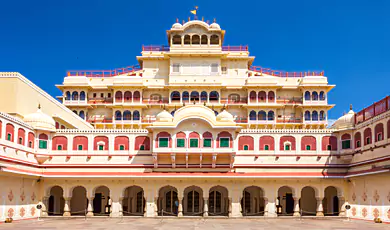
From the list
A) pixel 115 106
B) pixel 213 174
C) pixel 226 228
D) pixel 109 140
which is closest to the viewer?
pixel 226 228

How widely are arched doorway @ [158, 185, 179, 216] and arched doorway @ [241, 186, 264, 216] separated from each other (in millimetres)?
7334

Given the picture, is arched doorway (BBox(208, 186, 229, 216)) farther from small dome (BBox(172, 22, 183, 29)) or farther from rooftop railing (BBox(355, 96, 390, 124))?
small dome (BBox(172, 22, 183, 29))

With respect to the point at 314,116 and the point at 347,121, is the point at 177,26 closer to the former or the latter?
the point at 314,116

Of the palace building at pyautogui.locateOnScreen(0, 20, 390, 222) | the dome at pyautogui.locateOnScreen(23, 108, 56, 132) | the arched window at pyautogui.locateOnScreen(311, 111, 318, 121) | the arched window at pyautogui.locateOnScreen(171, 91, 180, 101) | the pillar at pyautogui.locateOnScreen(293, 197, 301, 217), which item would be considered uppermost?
the arched window at pyautogui.locateOnScreen(171, 91, 180, 101)

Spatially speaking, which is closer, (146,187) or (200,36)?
(146,187)

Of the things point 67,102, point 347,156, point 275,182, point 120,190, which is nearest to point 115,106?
point 67,102

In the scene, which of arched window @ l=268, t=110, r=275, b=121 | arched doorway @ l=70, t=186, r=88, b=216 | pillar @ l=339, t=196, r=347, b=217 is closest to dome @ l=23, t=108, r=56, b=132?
arched doorway @ l=70, t=186, r=88, b=216

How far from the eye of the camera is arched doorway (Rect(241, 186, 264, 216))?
51781mm

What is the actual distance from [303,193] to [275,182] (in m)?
6.07

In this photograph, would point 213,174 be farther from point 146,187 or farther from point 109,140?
point 109,140

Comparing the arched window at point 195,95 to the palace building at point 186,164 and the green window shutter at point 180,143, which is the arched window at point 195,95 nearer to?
the palace building at point 186,164

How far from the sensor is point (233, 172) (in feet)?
160

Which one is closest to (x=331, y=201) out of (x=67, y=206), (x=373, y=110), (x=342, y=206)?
(x=342, y=206)

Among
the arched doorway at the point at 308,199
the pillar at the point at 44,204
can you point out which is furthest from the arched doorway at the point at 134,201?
the arched doorway at the point at 308,199
